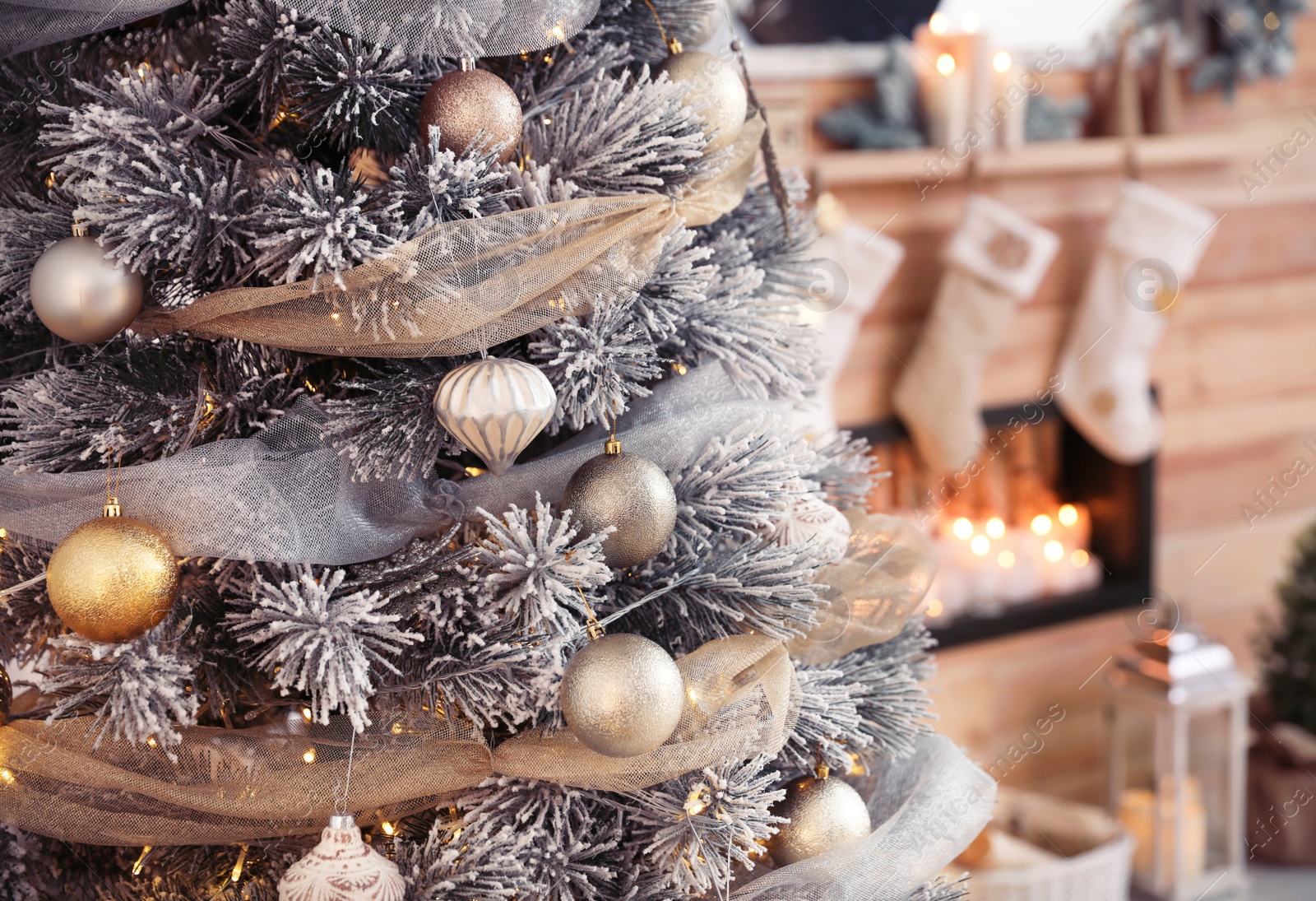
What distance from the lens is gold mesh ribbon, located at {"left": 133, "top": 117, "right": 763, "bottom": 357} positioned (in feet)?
1.86

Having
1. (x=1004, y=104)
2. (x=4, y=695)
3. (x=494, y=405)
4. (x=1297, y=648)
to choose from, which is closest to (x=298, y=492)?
(x=494, y=405)

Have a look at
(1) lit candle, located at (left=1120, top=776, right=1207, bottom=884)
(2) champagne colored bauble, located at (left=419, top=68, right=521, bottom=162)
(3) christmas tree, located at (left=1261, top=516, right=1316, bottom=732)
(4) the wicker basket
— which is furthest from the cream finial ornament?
(3) christmas tree, located at (left=1261, top=516, right=1316, bottom=732)

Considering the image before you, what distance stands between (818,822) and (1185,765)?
1.44 metres

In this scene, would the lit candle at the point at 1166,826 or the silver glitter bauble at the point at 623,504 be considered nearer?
the silver glitter bauble at the point at 623,504

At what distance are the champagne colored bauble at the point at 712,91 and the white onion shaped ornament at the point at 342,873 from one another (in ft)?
1.48

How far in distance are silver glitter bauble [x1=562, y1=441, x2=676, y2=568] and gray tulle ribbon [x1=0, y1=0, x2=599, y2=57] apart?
0.24m

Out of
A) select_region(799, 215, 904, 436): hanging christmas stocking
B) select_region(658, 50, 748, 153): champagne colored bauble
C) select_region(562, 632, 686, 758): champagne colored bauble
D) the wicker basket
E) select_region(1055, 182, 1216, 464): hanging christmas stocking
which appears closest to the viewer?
select_region(562, 632, 686, 758): champagne colored bauble

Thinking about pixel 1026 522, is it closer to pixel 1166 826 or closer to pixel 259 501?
pixel 1166 826

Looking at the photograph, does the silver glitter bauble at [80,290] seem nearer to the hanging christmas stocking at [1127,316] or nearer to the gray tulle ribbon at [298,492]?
the gray tulle ribbon at [298,492]

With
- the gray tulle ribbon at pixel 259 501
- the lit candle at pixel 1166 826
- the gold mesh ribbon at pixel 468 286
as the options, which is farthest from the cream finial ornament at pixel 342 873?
the lit candle at pixel 1166 826

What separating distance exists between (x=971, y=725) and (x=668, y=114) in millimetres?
1601

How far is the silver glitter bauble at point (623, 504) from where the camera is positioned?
1.95 feet

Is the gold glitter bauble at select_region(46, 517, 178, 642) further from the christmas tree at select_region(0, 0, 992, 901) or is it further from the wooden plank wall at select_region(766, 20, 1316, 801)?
the wooden plank wall at select_region(766, 20, 1316, 801)

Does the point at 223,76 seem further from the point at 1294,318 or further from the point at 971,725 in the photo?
the point at 1294,318
